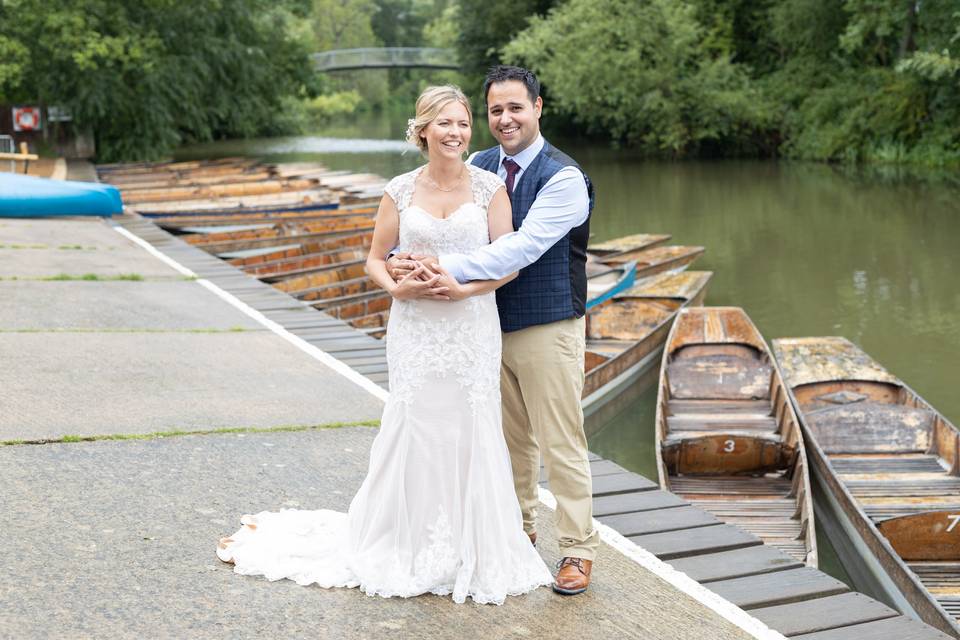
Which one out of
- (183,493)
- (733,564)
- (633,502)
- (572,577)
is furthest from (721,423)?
(572,577)

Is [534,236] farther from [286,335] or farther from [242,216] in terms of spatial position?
[242,216]

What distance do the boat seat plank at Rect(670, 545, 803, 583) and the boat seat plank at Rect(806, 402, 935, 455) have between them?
3.84 metres

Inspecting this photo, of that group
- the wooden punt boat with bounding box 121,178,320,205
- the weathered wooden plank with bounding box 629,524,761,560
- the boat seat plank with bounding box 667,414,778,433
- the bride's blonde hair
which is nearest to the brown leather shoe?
the weathered wooden plank with bounding box 629,524,761,560

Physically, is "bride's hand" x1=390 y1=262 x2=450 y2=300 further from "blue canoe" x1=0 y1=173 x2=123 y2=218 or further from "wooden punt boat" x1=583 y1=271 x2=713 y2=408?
"blue canoe" x1=0 y1=173 x2=123 y2=218

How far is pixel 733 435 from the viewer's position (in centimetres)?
786

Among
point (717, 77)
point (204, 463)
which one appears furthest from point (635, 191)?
point (204, 463)

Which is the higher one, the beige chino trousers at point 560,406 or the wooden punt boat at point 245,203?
the beige chino trousers at point 560,406

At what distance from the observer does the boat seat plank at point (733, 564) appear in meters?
4.42

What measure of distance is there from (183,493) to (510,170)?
205 cm

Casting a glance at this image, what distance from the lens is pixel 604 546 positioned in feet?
14.9

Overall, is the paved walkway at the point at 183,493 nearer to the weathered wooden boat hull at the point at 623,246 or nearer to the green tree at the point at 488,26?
the weathered wooden boat hull at the point at 623,246

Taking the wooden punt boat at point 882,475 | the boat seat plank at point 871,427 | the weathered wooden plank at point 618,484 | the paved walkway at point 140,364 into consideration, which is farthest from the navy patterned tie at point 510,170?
the boat seat plank at point 871,427

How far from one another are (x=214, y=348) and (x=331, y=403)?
173 centimetres

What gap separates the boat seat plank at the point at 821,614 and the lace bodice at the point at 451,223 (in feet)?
5.54
